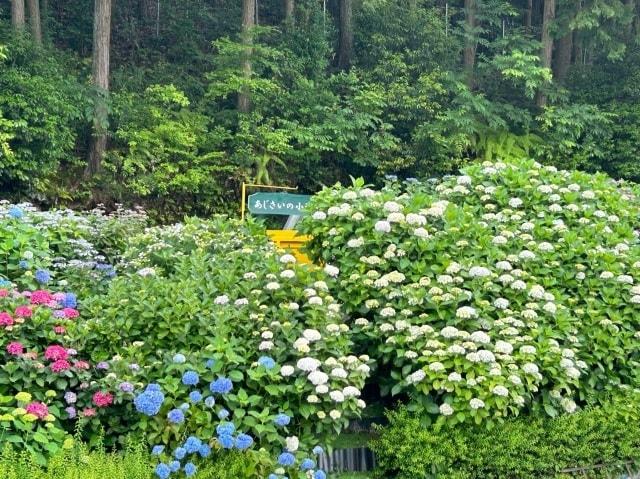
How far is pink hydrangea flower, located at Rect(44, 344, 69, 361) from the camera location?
124 inches

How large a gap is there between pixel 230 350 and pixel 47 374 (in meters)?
0.90

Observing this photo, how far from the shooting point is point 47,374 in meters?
3.14

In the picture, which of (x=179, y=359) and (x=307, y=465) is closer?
(x=307, y=465)

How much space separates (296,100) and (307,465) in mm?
10482

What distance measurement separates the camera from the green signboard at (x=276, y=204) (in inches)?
321

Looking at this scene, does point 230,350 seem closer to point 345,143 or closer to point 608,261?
point 608,261

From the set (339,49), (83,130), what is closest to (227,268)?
(83,130)

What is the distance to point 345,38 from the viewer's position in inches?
601

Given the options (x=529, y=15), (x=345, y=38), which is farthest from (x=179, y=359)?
(x=529, y=15)

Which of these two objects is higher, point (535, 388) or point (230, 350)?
point (230, 350)

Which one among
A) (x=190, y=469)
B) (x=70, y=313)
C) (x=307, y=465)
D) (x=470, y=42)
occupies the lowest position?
(x=307, y=465)

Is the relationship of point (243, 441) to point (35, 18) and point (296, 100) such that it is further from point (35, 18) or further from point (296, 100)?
point (35, 18)

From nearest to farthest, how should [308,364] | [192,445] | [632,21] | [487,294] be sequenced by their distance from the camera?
[192,445] → [308,364] → [487,294] → [632,21]

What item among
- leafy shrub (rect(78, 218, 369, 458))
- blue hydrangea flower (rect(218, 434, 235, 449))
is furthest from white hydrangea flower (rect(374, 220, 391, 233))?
blue hydrangea flower (rect(218, 434, 235, 449))
